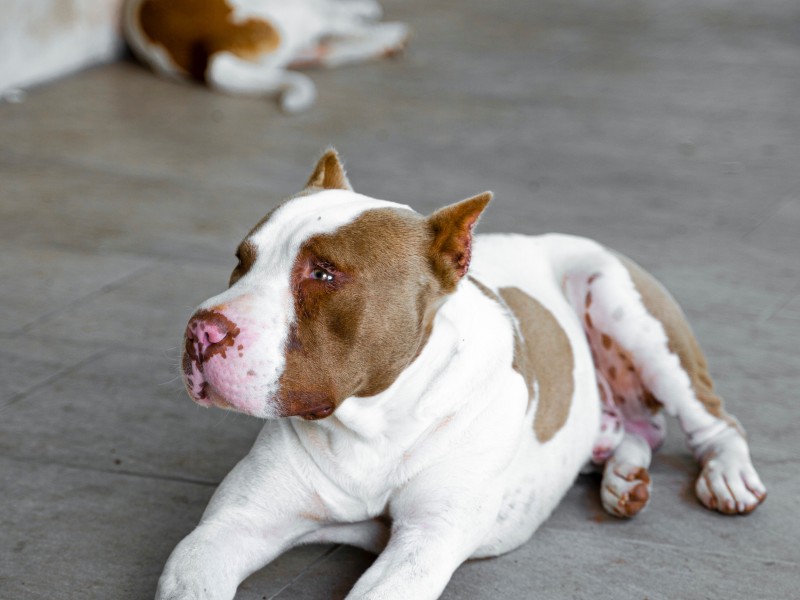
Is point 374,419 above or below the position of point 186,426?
above

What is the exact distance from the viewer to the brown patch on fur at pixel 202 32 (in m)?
7.68

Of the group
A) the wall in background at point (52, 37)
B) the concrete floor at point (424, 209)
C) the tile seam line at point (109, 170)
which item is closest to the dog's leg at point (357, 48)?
the concrete floor at point (424, 209)

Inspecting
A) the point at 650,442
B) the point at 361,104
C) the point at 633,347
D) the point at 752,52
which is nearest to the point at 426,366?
the point at 633,347

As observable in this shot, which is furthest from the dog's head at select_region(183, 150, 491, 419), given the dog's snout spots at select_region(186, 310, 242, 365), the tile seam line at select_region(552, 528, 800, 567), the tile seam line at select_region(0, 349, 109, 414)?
the tile seam line at select_region(0, 349, 109, 414)

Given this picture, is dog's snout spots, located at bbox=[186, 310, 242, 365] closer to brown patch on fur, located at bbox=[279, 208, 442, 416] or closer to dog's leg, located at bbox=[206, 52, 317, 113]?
brown patch on fur, located at bbox=[279, 208, 442, 416]

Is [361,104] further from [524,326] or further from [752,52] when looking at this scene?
[524,326]

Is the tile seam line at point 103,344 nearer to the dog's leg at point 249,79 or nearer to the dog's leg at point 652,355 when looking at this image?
the dog's leg at point 652,355

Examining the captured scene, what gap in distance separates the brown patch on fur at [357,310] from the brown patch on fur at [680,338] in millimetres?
1076

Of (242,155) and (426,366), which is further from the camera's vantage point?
(242,155)

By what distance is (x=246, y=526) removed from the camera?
2656mm

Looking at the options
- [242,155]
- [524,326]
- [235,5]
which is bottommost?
[242,155]

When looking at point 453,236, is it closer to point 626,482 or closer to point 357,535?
point 357,535

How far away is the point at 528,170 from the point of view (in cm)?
647

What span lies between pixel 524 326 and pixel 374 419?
60 cm
